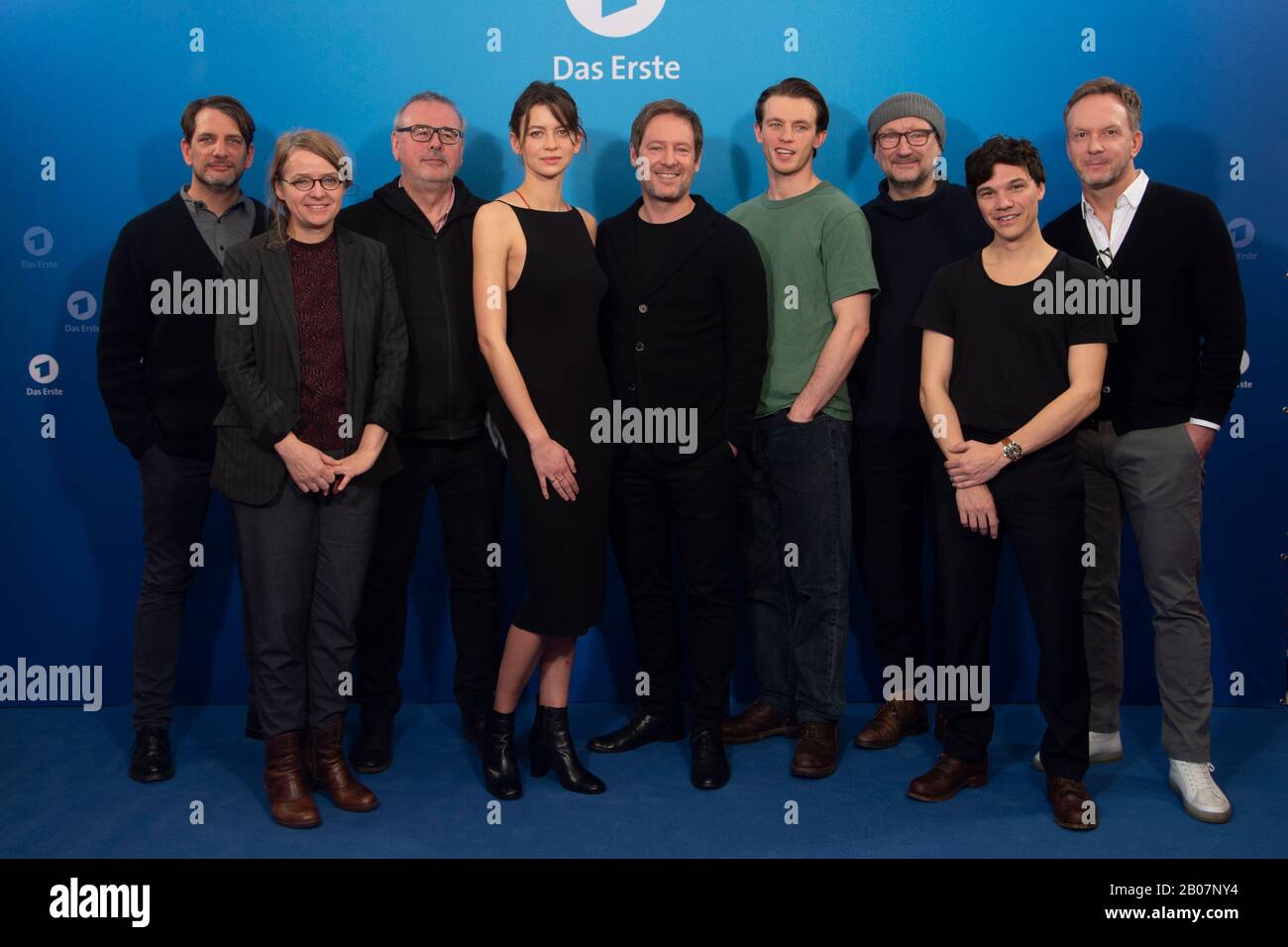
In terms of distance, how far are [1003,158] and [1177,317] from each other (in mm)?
710

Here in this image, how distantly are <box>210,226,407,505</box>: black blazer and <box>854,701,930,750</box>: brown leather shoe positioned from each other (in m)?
1.76

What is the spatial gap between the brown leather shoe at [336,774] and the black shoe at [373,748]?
0.27m

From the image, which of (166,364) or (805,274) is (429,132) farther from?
(805,274)

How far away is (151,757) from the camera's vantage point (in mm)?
3572

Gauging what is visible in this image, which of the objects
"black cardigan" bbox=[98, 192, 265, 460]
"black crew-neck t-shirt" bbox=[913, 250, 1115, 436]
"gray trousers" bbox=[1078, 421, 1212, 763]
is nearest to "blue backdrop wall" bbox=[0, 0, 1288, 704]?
"black cardigan" bbox=[98, 192, 265, 460]

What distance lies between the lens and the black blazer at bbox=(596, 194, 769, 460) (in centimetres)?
343

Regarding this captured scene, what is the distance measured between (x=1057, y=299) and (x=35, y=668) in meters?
3.69

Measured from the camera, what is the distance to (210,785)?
11.5 ft

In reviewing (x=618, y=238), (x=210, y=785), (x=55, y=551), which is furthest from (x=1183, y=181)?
(x=55, y=551)

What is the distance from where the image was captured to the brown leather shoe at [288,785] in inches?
125

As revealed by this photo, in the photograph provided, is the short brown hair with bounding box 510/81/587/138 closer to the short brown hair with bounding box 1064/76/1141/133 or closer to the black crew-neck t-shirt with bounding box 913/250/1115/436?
the black crew-neck t-shirt with bounding box 913/250/1115/436

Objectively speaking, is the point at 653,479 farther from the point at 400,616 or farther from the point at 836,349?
the point at 400,616

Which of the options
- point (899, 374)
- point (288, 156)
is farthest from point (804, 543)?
point (288, 156)

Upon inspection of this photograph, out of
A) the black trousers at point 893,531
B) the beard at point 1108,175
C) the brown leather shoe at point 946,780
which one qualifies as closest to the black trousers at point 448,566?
the black trousers at point 893,531
